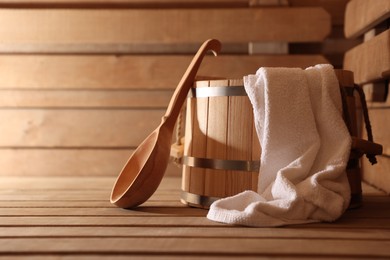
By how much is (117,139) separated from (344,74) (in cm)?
139

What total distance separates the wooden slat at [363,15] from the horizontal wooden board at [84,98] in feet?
3.12

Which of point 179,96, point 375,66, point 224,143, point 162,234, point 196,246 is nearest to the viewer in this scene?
point 196,246

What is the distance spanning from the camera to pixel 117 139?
276cm

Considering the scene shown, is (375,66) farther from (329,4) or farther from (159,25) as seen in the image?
(159,25)

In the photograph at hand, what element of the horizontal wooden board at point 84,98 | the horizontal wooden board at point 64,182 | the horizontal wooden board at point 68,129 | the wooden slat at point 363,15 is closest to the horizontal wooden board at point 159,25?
the wooden slat at point 363,15

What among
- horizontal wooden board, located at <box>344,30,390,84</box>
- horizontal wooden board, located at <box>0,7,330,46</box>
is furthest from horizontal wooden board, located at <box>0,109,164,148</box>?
horizontal wooden board, located at <box>344,30,390,84</box>

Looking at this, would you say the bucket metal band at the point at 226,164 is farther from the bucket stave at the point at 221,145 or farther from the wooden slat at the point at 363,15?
the wooden slat at the point at 363,15

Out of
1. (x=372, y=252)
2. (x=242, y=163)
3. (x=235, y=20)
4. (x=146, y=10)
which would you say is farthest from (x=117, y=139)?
(x=372, y=252)

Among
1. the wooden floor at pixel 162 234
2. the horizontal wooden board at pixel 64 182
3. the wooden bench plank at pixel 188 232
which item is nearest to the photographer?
the wooden floor at pixel 162 234

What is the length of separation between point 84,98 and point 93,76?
0.41 feet

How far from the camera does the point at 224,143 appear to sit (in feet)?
5.44

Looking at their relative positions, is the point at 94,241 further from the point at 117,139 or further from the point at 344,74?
the point at 117,139

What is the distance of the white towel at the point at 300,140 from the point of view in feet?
4.88

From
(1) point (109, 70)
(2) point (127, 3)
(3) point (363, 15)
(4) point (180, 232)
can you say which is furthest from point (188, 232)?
(2) point (127, 3)
